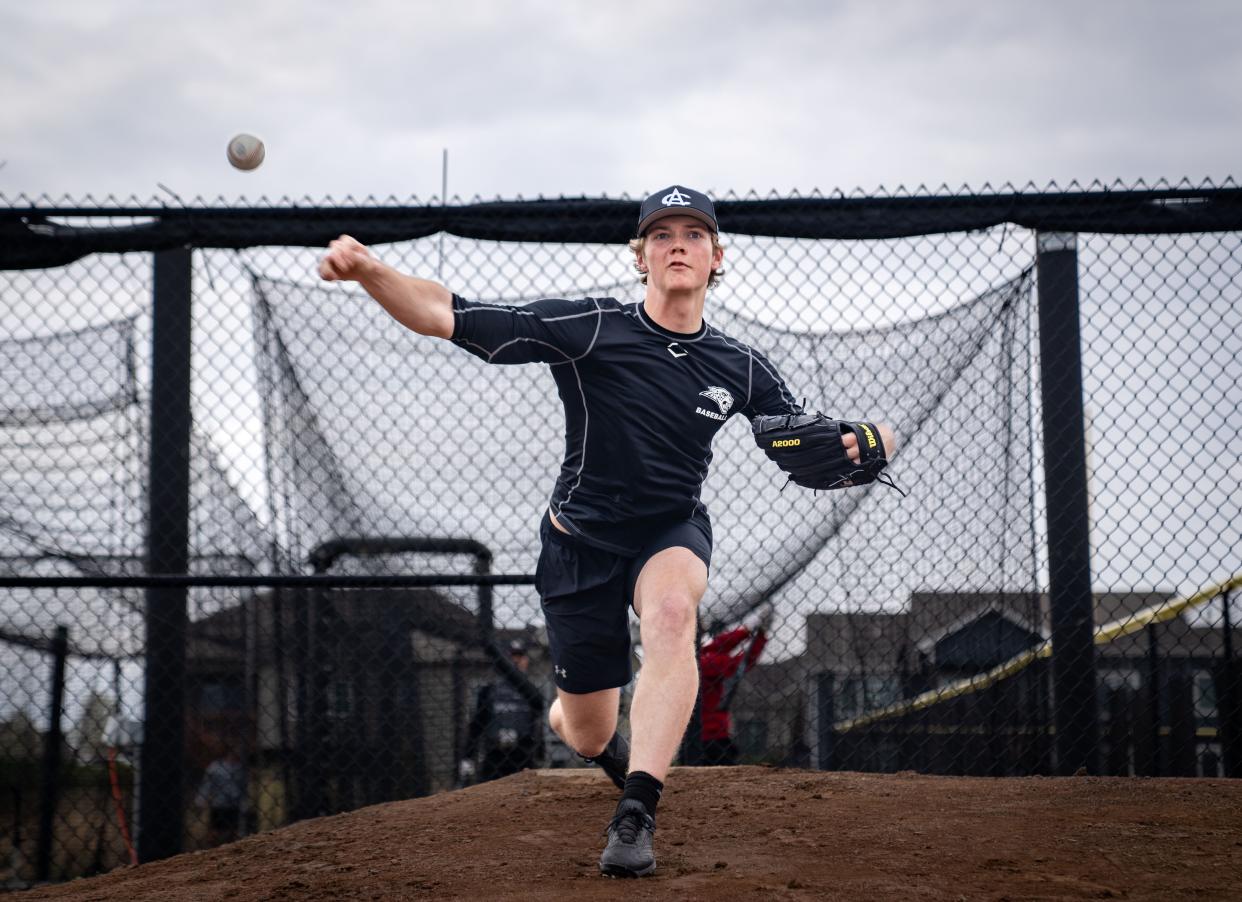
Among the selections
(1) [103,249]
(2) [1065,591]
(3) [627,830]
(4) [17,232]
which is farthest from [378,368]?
(2) [1065,591]

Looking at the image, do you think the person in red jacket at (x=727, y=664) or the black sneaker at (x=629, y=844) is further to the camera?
the person in red jacket at (x=727, y=664)

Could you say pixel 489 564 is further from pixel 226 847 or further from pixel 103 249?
pixel 103 249

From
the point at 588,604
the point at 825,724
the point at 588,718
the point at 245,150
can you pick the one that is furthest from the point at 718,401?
the point at 245,150

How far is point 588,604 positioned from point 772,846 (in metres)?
1.04

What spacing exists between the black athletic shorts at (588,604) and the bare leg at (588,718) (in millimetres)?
68

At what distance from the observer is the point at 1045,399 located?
16.4ft

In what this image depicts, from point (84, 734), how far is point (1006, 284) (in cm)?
484

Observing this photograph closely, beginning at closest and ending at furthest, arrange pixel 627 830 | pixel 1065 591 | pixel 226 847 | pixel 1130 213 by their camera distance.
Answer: pixel 627 830, pixel 226 847, pixel 1065 591, pixel 1130 213

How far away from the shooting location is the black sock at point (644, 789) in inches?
129

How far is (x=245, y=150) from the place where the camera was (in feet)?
16.8

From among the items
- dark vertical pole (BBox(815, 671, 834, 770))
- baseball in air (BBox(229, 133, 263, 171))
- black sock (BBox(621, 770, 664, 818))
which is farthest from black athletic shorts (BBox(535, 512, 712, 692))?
baseball in air (BBox(229, 133, 263, 171))

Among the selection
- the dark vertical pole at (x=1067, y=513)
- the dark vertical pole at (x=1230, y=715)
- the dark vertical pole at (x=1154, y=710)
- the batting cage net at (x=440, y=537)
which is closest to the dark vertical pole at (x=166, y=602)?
the batting cage net at (x=440, y=537)

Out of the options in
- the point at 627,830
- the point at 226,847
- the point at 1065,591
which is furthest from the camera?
the point at 1065,591

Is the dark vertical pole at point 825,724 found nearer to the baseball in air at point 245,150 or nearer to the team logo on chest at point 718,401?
the team logo on chest at point 718,401
